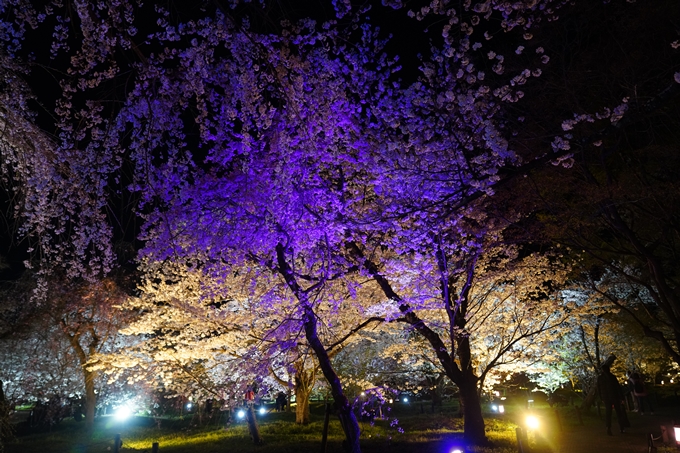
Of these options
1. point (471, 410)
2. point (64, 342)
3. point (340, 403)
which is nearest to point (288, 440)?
point (340, 403)

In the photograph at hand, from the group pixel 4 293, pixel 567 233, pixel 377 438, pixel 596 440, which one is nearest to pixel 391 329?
pixel 377 438

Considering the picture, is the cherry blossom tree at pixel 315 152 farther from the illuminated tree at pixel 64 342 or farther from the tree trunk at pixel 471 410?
the illuminated tree at pixel 64 342

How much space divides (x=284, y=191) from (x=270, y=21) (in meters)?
5.01

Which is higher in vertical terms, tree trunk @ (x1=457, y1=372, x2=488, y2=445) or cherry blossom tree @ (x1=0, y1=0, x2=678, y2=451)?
cherry blossom tree @ (x1=0, y1=0, x2=678, y2=451)

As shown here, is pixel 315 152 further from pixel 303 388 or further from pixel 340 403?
pixel 303 388

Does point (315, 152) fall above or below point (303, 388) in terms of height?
above

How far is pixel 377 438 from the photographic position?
1341cm

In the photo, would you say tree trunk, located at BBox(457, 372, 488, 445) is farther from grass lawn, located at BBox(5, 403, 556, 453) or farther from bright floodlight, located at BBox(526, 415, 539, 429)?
bright floodlight, located at BBox(526, 415, 539, 429)

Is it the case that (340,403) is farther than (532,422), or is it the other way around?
(532,422)

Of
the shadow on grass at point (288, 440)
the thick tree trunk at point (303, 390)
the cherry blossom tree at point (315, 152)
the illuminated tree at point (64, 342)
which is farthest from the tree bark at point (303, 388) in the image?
the illuminated tree at point (64, 342)

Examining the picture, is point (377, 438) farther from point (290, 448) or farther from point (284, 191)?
point (284, 191)

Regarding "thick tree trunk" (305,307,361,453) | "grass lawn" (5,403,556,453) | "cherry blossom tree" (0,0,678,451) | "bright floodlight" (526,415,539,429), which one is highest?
"cherry blossom tree" (0,0,678,451)

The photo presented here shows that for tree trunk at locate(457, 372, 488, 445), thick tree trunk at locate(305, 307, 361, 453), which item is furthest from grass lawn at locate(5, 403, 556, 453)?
thick tree trunk at locate(305, 307, 361, 453)

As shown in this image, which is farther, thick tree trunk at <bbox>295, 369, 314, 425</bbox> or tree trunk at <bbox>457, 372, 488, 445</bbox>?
thick tree trunk at <bbox>295, 369, 314, 425</bbox>
